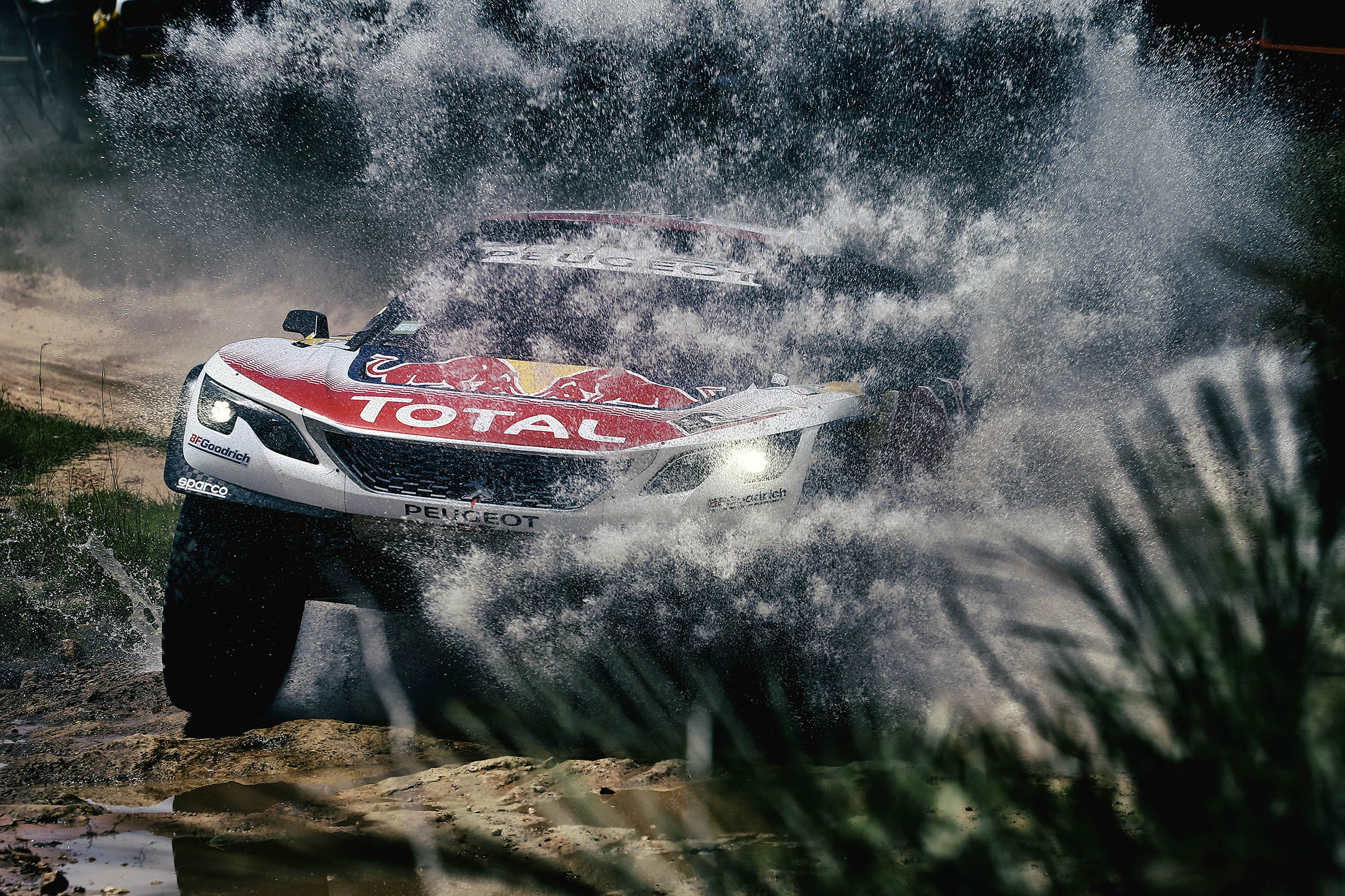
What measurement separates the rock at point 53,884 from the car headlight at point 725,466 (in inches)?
57.0

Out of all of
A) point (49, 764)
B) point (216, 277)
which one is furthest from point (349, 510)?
point (216, 277)

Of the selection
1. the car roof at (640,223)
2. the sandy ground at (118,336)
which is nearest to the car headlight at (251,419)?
the car roof at (640,223)

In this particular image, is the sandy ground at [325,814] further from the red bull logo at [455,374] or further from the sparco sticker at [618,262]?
the sparco sticker at [618,262]

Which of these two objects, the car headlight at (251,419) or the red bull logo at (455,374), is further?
the red bull logo at (455,374)

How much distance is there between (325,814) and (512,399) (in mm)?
1173

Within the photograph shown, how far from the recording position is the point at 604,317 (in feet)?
10.9

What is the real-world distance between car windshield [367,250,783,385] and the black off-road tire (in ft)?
2.69

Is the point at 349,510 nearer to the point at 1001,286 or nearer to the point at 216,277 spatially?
the point at 1001,286

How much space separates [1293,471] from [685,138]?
9714 millimetres

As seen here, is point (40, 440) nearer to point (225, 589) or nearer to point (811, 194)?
point (225, 589)

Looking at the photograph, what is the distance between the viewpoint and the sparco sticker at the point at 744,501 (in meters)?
2.46

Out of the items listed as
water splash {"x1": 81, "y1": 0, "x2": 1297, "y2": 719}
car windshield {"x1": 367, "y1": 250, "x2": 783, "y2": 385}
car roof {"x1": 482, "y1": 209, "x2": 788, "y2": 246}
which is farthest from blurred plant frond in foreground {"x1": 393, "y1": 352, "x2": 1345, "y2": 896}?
car roof {"x1": 482, "y1": 209, "x2": 788, "y2": 246}

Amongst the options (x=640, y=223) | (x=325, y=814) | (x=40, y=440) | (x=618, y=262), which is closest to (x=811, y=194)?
(x=640, y=223)

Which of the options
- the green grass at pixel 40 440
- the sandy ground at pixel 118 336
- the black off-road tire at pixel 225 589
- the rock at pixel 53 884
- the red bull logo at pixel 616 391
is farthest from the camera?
the sandy ground at pixel 118 336
